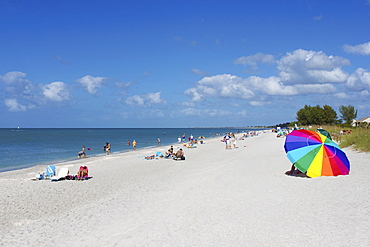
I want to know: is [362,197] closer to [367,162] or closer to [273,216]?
[273,216]

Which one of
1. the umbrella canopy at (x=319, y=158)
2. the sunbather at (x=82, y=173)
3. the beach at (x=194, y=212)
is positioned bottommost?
the beach at (x=194, y=212)

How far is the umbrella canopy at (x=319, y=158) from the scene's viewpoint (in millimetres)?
11656

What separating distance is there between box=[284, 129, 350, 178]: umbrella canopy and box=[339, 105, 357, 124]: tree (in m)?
78.5

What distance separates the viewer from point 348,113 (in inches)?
3243

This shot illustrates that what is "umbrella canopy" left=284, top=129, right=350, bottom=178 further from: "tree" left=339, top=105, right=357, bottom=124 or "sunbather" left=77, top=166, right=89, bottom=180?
"tree" left=339, top=105, right=357, bottom=124

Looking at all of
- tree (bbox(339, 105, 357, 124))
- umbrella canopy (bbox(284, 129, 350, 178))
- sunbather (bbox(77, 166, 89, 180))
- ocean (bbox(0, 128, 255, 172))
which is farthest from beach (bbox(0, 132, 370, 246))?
tree (bbox(339, 105, 357, 124))

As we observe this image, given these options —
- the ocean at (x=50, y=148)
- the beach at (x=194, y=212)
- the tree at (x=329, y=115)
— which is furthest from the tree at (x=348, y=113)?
the beach at (x=194, y=212)

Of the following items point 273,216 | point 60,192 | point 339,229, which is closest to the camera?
point 339,229

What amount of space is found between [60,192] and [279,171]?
9.40m

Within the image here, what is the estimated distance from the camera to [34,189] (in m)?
11.9

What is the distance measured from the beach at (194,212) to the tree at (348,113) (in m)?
78.3

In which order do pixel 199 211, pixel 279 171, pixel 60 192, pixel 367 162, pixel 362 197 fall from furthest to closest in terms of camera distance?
1. pixel 367 162
2. pixel 279 171
3. pixel 60 192
4. pixel 362 197
5. pixel 199 211

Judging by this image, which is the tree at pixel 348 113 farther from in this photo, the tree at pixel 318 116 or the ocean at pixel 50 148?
the ocean at pixel 50 148

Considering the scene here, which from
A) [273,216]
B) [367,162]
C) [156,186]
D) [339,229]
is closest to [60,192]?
[156,186]
